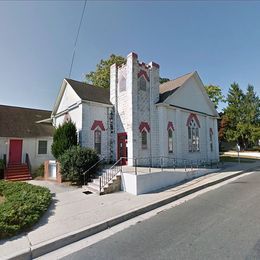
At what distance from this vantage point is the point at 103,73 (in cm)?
3228

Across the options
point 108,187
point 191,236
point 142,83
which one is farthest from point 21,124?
point 191,236

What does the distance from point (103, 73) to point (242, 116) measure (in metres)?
37.1

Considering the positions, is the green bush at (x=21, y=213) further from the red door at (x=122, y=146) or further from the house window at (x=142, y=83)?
the house window at (x=142, y=83)

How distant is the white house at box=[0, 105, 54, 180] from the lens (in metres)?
17.4

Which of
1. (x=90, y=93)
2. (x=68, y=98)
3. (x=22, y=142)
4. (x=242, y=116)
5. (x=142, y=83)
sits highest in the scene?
(x=242, y=116)

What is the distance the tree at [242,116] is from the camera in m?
47.4

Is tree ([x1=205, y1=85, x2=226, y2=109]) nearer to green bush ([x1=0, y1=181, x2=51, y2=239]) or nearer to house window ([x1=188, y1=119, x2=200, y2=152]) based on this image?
house window ([x1=188, y1=119, x2=200, y2=152])

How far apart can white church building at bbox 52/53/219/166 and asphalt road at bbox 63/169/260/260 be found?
8345mm

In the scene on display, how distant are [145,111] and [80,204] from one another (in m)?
10.2

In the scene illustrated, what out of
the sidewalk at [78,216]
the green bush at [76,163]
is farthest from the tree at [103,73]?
→ the sidewalk at [78,216]

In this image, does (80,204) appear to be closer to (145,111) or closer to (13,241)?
(13,241)

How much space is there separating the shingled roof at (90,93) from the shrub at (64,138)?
2544 millimetres

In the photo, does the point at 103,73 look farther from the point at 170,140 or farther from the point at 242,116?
the point at 242,116

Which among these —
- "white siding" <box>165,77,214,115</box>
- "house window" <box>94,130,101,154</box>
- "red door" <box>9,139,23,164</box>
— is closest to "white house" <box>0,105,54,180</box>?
"red door" <box>9,139,23,164</box>
